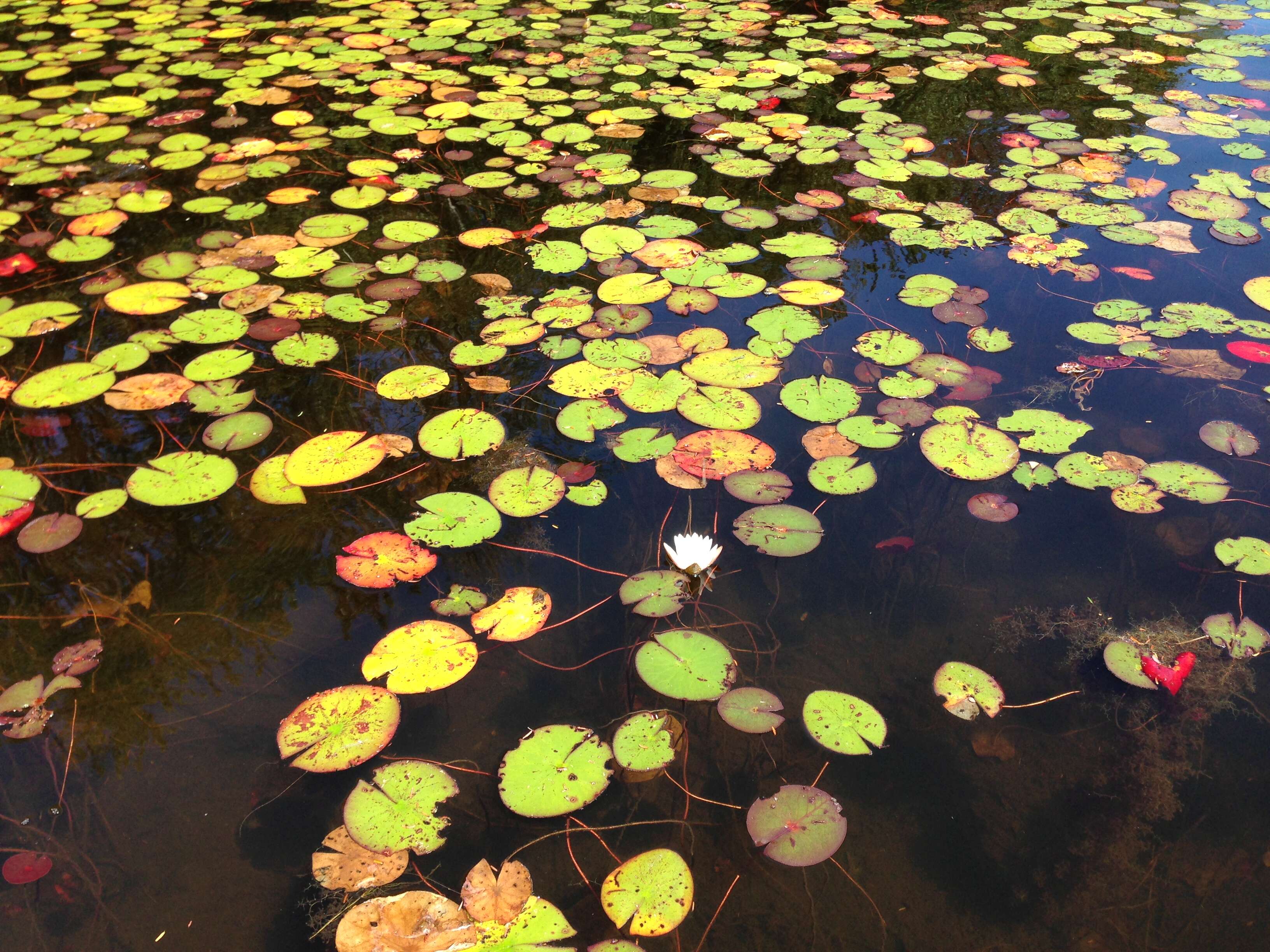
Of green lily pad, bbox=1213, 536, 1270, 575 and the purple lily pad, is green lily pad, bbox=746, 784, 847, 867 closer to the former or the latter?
green lily pad, bbox=1213, 536, 1270, 575

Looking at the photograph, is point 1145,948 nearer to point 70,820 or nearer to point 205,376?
point 70,820

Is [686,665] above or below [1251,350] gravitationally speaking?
below

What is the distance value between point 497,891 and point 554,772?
25cm

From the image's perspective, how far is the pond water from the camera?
60.9 inches

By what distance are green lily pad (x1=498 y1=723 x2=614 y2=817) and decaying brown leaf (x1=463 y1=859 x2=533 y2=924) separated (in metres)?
0.12

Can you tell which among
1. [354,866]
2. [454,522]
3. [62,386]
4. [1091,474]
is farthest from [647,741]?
[62,386]

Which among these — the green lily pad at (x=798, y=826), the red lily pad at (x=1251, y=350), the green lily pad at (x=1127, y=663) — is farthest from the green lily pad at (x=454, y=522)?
the red lily pad at (x=1251, y=350)

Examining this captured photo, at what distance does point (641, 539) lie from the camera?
2.17 metres

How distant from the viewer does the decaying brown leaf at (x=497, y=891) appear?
1.48m

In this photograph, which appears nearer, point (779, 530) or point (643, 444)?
point (779, 530)

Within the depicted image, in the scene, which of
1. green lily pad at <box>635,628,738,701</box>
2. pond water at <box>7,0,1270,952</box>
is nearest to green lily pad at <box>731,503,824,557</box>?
pond water at <box>7,0,1270,952</box>

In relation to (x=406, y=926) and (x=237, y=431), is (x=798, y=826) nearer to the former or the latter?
(x=406, y=926)

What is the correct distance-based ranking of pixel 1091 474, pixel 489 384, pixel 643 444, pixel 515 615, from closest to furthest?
pixel 515 615
pixel 1091 474
pixel 643 444
pixel 489 384

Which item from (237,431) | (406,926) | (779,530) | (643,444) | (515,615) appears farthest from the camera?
(237,431)
